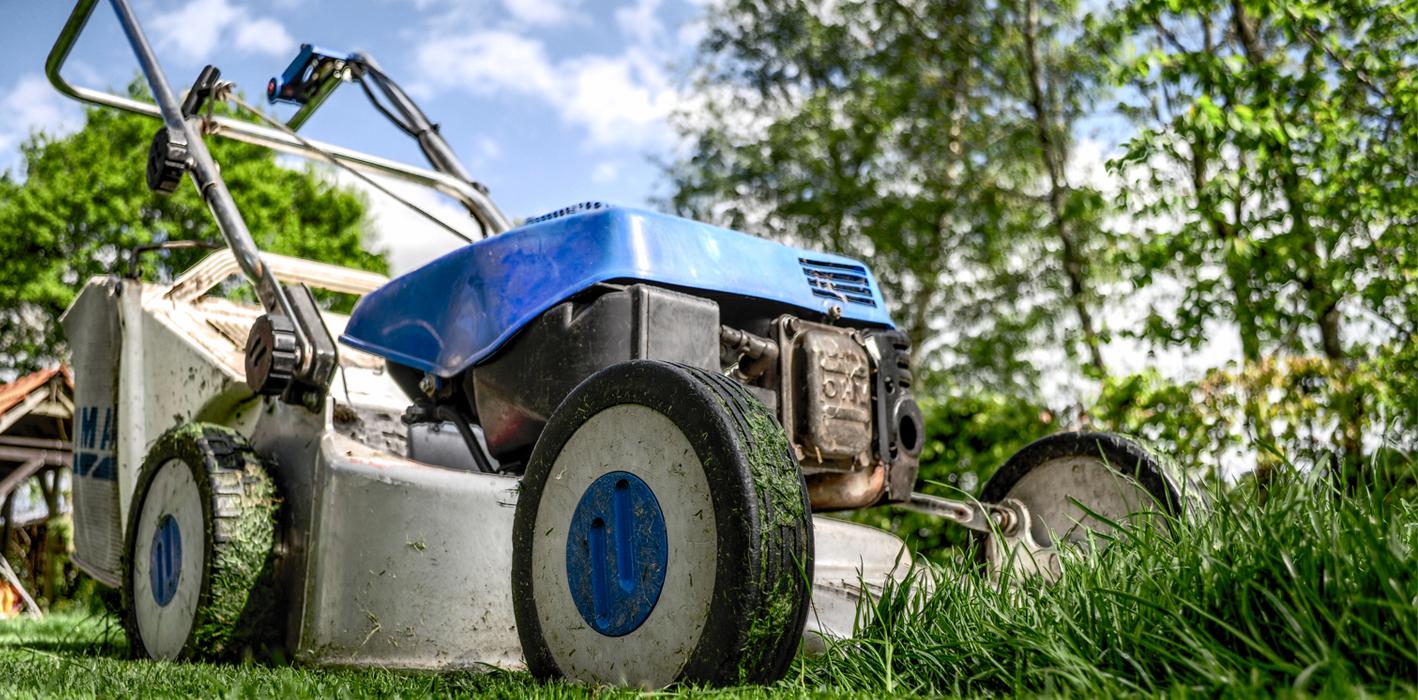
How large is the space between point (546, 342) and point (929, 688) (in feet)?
3.94

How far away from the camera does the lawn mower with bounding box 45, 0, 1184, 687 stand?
1.98 metres

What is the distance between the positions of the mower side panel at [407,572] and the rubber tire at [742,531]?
0.98m

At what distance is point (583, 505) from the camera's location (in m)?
2.08

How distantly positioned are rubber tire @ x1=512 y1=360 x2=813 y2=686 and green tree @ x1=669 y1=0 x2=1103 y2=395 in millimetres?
14472

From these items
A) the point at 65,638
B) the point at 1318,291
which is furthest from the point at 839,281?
the point at 1318,291

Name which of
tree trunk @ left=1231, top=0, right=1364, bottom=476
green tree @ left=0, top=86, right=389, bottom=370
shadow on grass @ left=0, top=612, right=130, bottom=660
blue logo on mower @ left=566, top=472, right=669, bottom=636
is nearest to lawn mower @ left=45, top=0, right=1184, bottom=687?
blue logo on mower @ left=566, top=472, right=669, bottom=636

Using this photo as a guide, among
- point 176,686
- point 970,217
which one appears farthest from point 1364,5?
point 970,217

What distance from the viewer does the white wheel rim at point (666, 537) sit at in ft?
6.15

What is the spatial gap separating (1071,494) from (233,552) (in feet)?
7.08

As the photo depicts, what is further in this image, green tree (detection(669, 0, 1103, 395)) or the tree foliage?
green tree (detection(669, 0, 1103, 395))

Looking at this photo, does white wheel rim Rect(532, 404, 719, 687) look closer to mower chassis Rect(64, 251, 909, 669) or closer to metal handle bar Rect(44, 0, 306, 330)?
mower chassis Rect(64, 251, 909, 669)

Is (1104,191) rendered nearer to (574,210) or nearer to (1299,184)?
(1299,184)

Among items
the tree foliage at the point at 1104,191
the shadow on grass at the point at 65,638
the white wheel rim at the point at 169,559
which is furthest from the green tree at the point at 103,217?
the white wheel rim at the point at 169,559

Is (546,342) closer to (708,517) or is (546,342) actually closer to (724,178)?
(708,517)
